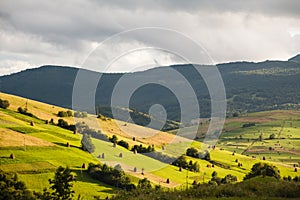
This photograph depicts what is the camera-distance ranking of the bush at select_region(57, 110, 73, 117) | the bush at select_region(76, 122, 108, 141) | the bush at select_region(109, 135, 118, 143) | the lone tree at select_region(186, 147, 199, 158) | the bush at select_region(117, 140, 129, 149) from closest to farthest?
the bush at select_region(117, 140, 129, 149)
the bush at select_region(109, 135, 118, 143)
the bush at select_region(76, 122, 108, 141)
the lone tree at select_region(186, 147, 199, 158)
the bush at select_region(57, 110, 73, 117)

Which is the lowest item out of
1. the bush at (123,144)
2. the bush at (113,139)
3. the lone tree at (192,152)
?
the lone tree at (192,152)

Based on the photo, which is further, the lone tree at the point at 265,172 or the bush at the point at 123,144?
the bush at the point at 123,144

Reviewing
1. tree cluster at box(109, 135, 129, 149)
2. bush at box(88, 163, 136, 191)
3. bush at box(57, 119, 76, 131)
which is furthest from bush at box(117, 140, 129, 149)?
bush at box(88, 163, 136, 191)

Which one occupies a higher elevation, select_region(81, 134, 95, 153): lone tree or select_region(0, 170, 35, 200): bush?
select_region(81, 134, 95, 153): lone tree

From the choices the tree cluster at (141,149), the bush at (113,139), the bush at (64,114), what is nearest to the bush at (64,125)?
the bush at (113,139)

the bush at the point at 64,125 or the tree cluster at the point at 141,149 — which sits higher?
the bush at the point at 64,125

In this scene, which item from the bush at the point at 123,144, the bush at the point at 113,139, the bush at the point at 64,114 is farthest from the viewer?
the bush at the point at 64,114

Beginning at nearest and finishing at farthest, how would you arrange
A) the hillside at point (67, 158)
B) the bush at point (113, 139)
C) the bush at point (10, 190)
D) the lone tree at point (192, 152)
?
1. the bush at point (10, 190)
2. the hillside at point (67, 158)
3. the bush at point (113, 139)
4. the lone tree at point (192, 152)

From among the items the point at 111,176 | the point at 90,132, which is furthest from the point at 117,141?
the point at 111,176

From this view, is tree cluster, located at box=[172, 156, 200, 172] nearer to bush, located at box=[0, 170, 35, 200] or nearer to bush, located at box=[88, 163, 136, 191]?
bush, located at box=[88, 163, 136, 191]

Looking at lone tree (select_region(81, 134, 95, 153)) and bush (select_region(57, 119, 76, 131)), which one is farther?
bush (select_region(57, 119, 76, 131))

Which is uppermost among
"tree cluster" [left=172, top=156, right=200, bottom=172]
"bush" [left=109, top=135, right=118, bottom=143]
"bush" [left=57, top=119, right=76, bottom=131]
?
"bush" [left=57, top=119, right=76, bottom=131]

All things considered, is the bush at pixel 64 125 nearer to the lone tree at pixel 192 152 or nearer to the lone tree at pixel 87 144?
the lone tree at pixel 87 144

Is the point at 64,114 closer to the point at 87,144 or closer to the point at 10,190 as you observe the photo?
the point at 87,144
